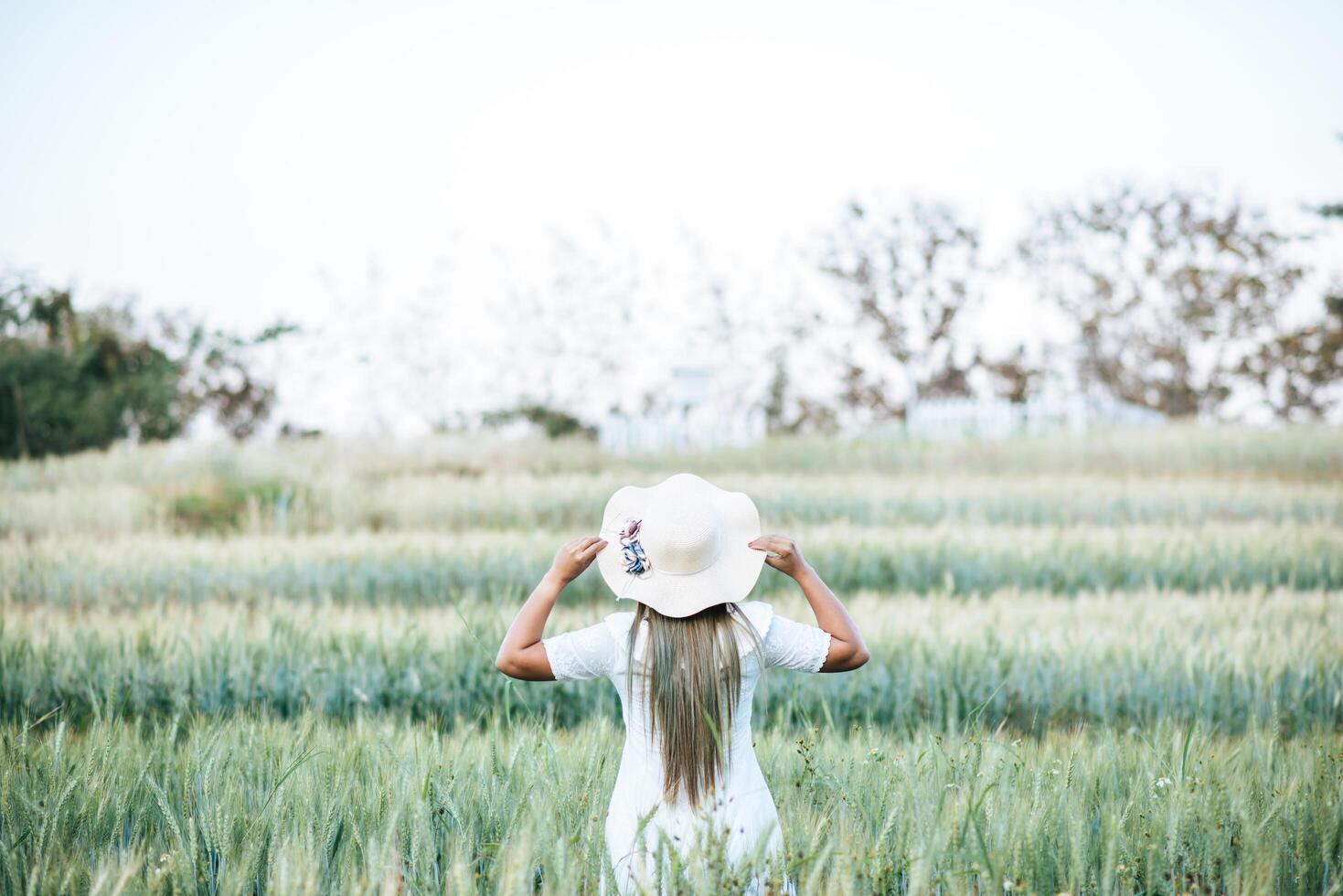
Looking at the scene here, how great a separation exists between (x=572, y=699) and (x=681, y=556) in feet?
9.37

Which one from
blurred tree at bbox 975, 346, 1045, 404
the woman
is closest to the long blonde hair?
the woman

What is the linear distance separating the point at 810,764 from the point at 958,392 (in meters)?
21.1

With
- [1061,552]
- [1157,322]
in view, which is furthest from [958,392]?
[1061,552]

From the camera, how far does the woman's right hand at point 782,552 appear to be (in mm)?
2152

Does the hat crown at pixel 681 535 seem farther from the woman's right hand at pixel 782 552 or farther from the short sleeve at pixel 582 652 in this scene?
the short sleeve at pixel 582 652

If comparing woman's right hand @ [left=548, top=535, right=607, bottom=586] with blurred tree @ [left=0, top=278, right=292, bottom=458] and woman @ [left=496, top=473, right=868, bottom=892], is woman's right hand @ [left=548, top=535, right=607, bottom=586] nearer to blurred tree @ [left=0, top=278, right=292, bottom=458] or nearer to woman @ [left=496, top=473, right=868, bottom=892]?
woman @ [left=496, top=473, right=868, bottom=892]

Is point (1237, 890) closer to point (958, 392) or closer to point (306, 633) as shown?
point (306, 633)

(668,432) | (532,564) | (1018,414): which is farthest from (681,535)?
(1018,414)

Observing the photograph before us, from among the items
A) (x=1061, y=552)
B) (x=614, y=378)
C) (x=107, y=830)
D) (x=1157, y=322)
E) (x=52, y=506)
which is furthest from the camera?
(x=1157, y=322)

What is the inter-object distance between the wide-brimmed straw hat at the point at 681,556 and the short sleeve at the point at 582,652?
109 mm

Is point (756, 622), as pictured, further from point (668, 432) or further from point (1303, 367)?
point (1303, 367)

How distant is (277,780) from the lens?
8.31 ft

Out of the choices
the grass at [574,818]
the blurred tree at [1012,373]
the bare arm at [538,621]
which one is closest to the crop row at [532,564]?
the grass at [574,818]

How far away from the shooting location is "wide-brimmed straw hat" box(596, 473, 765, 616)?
2.07 meters
